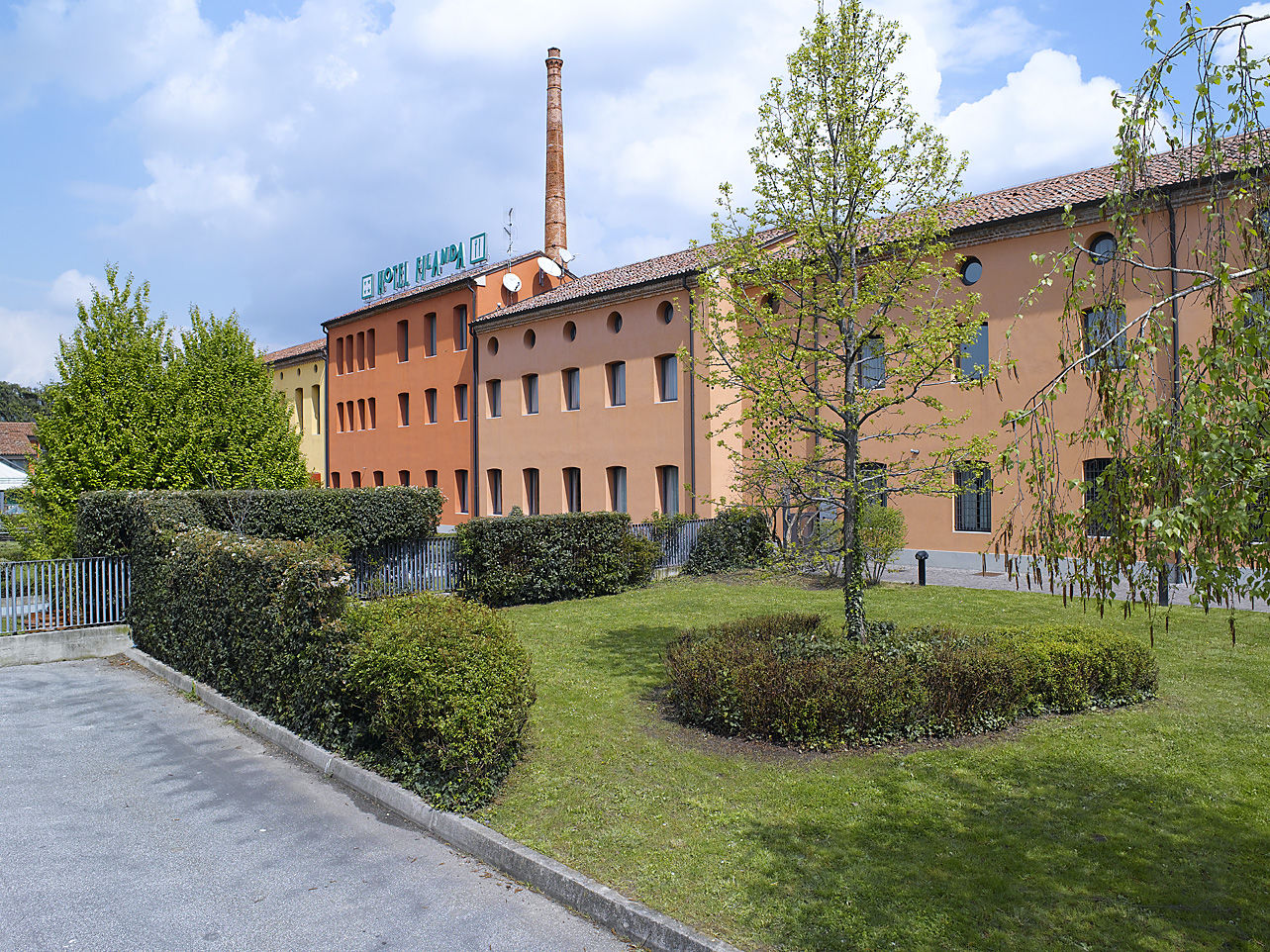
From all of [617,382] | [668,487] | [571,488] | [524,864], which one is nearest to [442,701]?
[524,864]

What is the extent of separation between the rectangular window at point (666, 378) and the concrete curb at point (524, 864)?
16.9 m

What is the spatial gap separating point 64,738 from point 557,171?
30.0 metres

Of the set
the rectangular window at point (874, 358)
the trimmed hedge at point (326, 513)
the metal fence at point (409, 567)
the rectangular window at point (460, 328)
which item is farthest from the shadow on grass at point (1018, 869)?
the rectangular window at point (460, 328)

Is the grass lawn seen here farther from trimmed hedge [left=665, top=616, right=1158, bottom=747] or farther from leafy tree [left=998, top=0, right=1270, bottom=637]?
leafy tree [left=998, top=0, right=1270, bottom=637]

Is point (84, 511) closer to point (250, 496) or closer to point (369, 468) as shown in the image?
point (250, 496)

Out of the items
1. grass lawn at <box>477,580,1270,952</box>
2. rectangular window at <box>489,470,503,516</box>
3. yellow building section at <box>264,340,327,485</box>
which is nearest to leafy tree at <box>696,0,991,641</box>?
grass lawn at <box>477,580,1270,952</box>

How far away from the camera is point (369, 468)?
34.5 meters

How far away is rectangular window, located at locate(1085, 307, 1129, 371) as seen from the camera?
348 centimetres

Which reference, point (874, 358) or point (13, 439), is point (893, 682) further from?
point (13, 439)

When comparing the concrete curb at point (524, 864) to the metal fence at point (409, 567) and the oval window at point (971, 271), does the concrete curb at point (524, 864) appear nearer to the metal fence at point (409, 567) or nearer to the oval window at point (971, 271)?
the metal fence at point (409, 567)

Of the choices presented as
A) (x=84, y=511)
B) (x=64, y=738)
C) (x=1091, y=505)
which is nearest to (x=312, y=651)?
(x=64, y=738)

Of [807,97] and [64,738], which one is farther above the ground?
[807,97]

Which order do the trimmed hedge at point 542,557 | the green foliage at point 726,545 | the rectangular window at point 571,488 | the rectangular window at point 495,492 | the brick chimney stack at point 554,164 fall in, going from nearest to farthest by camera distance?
the trimmed hedge at point 542,557 < the green foliage at point 726,545 < the rectangular window at point 571,488 < the rectangular window at point 495,492 < the brick chimney stack at point 554,164

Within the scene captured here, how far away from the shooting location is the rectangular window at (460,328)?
1173 inches
